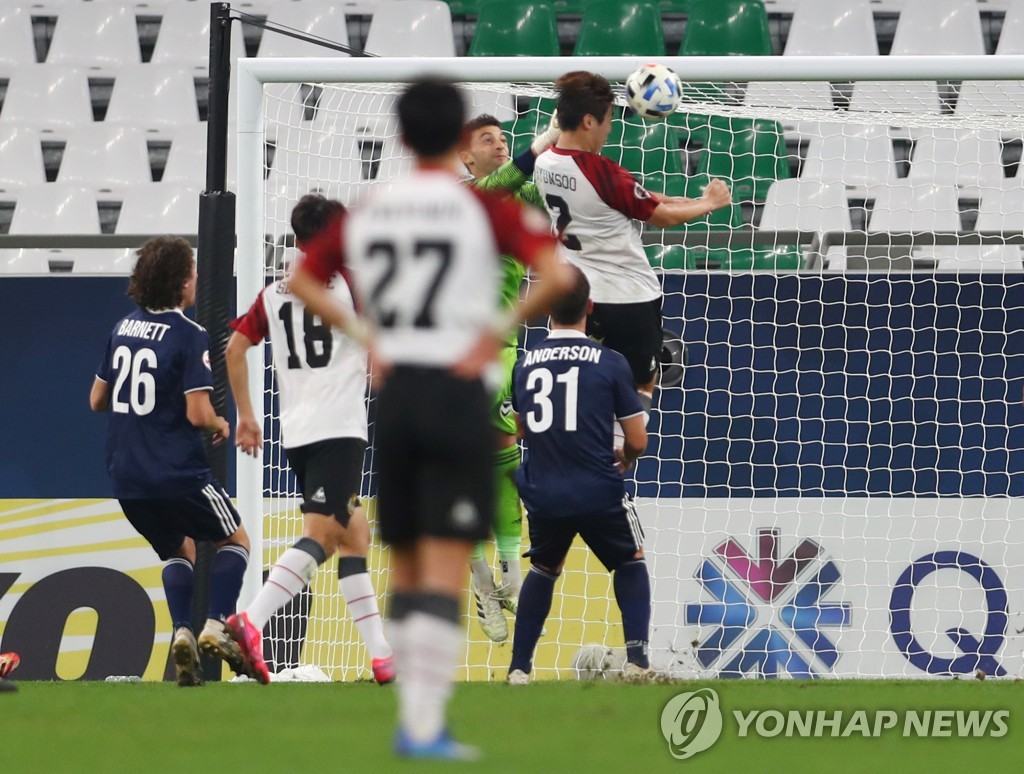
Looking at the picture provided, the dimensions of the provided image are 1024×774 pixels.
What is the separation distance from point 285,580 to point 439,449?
2.67 meters

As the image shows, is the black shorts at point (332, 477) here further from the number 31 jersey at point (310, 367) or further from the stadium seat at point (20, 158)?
the stadium seat at point (20, 158)

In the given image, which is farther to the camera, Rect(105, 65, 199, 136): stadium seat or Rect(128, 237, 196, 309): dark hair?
Rect(105, 65, 199, 136): stadium seat

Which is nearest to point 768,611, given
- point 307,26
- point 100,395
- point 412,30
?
point 100,395

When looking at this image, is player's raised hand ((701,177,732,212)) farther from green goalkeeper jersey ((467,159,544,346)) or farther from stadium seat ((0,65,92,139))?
stadium seat ((0,65,92,139))

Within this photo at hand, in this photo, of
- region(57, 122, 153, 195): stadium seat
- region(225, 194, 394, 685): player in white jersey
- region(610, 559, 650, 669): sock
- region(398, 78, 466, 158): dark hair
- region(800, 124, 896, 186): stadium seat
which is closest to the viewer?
region(398, 78, 466, 158): dark hair

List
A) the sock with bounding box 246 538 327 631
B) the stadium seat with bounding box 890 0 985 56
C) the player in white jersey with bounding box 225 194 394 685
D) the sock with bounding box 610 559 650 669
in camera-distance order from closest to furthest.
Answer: the sock with bounding box 246 538 327 631
the player in white jersey with bounding box 225 194 394 685
the sock with bounding box 610 559 650 669
the stadium seat with bounding box 890 0 985 56

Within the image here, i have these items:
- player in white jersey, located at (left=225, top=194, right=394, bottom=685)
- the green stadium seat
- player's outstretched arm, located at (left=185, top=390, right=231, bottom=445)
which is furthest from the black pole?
the green stadium seat

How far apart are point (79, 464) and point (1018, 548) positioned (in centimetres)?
541

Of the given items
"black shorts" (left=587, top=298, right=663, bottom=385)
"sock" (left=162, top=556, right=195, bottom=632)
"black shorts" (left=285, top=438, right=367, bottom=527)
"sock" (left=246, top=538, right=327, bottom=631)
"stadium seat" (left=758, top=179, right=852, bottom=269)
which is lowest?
"sock" (left=162, top=556, right=195, bottom=632)

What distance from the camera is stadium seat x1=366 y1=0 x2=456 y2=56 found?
12344 millimetres

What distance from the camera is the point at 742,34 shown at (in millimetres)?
11953

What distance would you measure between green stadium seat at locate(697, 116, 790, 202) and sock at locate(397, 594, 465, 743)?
673 cm

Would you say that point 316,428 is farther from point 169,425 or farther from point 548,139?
point 548,139

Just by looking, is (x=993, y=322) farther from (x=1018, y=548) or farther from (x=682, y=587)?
(x=682, y=587)
